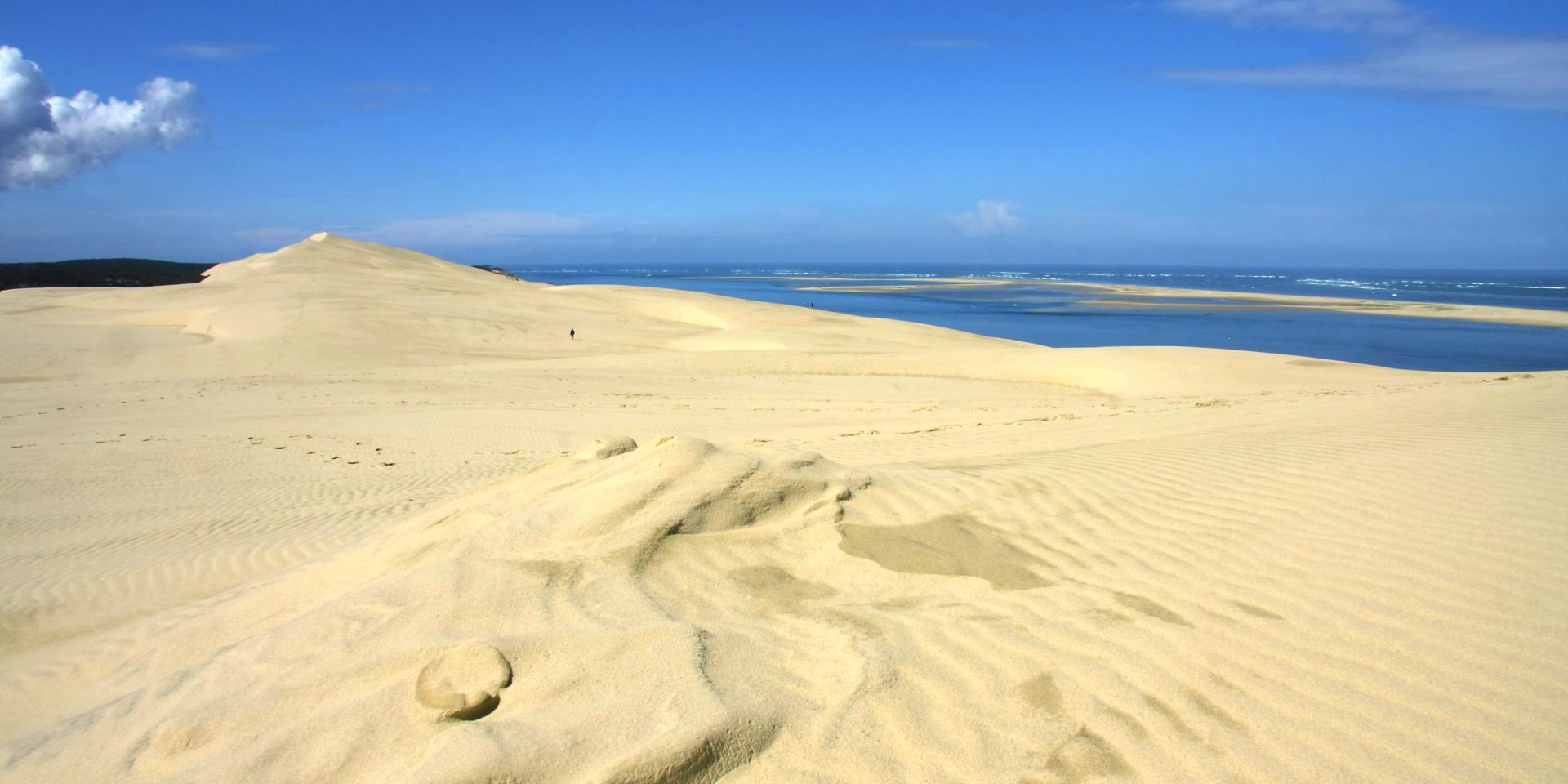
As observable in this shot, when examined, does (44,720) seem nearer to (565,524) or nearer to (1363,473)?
(565,524)

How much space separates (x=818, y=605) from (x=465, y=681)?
1.57m

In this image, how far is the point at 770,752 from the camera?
270 cm

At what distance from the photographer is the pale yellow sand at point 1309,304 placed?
46094 mm

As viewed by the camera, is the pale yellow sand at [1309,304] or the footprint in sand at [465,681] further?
the pale yellow sand at [1309,304]

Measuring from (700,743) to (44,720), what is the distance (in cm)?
337

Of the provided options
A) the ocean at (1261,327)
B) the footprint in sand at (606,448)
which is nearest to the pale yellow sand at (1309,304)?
the ocean at (1261,327)

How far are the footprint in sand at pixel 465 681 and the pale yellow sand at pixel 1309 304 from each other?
5347 cm

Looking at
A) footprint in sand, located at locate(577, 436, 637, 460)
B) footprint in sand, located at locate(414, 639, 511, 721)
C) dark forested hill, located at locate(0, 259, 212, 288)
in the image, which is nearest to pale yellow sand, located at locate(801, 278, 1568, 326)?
dark forested hill, located at locate(0, 259, 212, 288)

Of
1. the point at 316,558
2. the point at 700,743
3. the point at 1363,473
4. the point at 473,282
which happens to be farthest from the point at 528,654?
the point at 473,282

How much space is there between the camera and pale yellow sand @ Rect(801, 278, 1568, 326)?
1815 inches

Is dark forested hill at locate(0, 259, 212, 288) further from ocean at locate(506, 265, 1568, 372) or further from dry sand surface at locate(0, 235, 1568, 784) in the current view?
dry sand surface at locate(0, 235, 1568, 784)

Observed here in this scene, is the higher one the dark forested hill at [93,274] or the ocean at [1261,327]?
the dark forested hill at [93,274]

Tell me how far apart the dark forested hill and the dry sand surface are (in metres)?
40.1

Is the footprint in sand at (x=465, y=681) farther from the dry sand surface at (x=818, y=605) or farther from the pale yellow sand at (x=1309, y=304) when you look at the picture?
the pale yellow sand at (x=1309, y=304)
